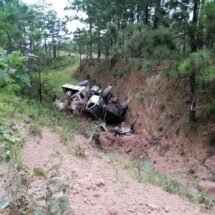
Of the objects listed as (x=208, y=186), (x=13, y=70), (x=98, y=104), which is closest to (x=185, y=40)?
(x=208, y=186)

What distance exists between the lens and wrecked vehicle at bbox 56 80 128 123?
15250 millimetres

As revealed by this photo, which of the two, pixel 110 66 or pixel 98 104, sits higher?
pixel 110 66

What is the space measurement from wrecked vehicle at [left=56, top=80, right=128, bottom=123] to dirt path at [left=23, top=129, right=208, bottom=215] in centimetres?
892

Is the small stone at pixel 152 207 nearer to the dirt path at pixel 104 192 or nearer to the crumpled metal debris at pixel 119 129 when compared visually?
the dirt path at pixel 104 192

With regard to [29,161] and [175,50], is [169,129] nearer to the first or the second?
[175,50]

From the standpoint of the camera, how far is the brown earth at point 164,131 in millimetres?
9742

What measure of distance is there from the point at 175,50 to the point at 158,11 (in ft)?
4.79

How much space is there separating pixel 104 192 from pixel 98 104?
36.7 feet

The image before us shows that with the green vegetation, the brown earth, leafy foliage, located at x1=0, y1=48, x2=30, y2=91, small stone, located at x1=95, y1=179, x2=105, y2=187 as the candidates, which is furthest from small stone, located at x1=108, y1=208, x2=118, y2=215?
the brown earth

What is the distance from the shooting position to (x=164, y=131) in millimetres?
11914

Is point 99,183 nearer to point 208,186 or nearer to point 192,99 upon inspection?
point 208,186

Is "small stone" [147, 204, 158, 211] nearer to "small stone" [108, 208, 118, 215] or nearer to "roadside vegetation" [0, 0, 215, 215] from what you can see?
"small stone" [108, 208, 118, 215]

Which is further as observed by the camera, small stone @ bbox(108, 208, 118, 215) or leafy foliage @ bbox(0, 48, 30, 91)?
small stone @ bbox(108, 208, 118, 215)

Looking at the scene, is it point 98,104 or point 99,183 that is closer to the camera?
point 99,183
